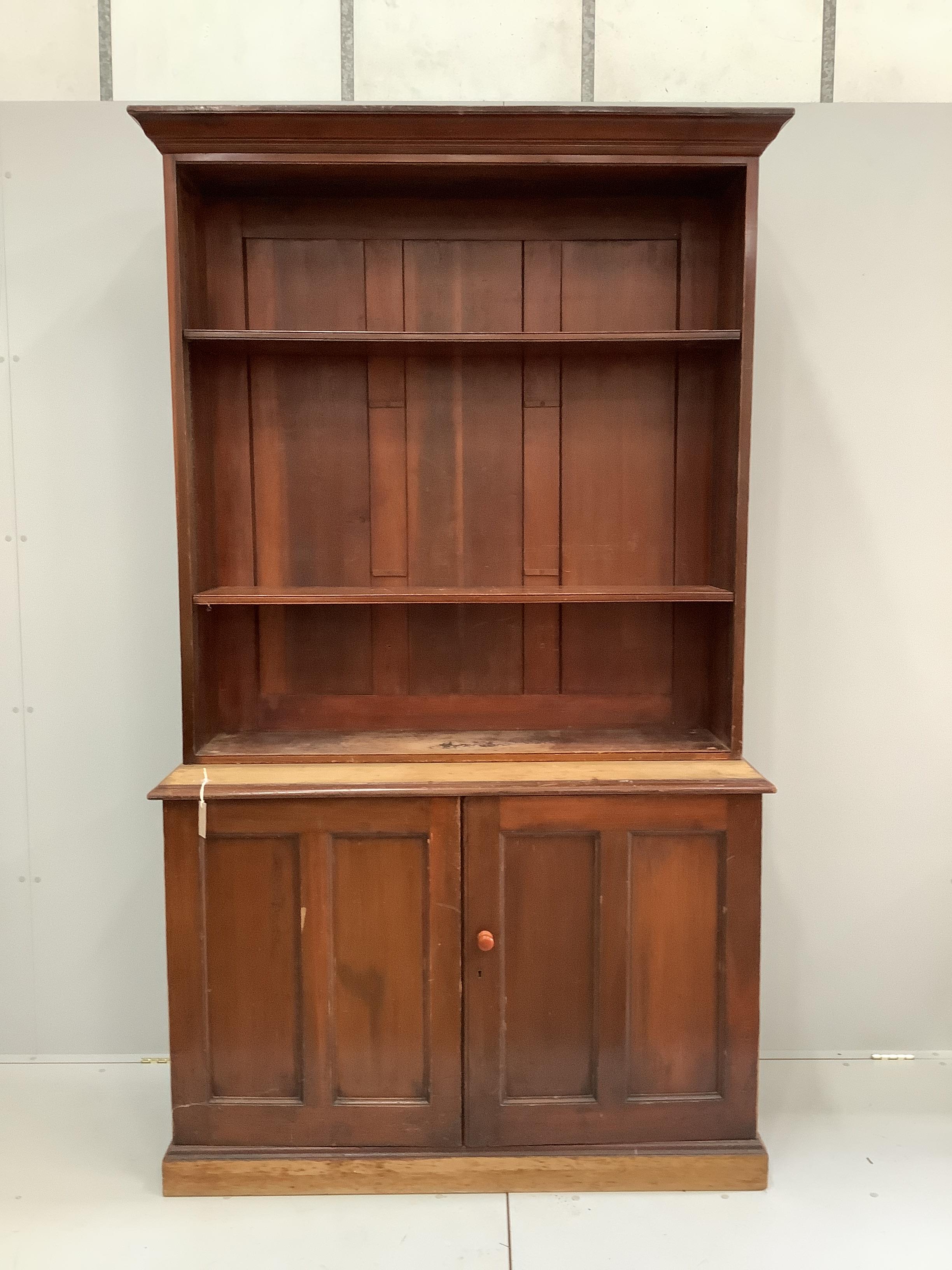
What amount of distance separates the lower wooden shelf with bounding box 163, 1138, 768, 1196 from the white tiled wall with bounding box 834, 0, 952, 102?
2.82 m

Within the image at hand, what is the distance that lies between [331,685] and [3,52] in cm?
197

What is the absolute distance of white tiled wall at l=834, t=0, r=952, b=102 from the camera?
102 inches

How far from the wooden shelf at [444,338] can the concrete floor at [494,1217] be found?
80.2 inches

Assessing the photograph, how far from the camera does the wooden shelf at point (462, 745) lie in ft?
7.57

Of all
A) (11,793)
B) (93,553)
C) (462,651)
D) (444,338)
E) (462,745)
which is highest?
(444,338)

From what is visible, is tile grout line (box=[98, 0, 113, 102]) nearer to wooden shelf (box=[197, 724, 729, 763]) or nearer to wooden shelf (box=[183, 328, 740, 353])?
wooden shelf (box=[183, 328, 740, 353])

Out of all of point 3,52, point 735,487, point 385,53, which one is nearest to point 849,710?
point 735,487

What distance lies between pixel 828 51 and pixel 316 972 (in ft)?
9.24

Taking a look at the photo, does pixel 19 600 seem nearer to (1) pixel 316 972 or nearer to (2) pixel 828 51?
(1) pixel 316 972

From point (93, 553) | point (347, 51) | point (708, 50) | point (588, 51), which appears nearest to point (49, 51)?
point (347, 51)

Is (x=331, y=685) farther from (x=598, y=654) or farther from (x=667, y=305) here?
(x=667, y=305)

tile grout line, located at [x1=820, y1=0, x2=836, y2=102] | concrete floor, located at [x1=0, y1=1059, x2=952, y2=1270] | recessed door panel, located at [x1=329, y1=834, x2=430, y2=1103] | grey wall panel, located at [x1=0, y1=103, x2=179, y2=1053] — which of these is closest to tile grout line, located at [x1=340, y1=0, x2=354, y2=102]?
grey wall panel, located at [x1=0, y1=103, x2=179, y2=1053]

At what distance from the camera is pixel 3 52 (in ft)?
8.40

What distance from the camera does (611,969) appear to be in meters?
2.18
